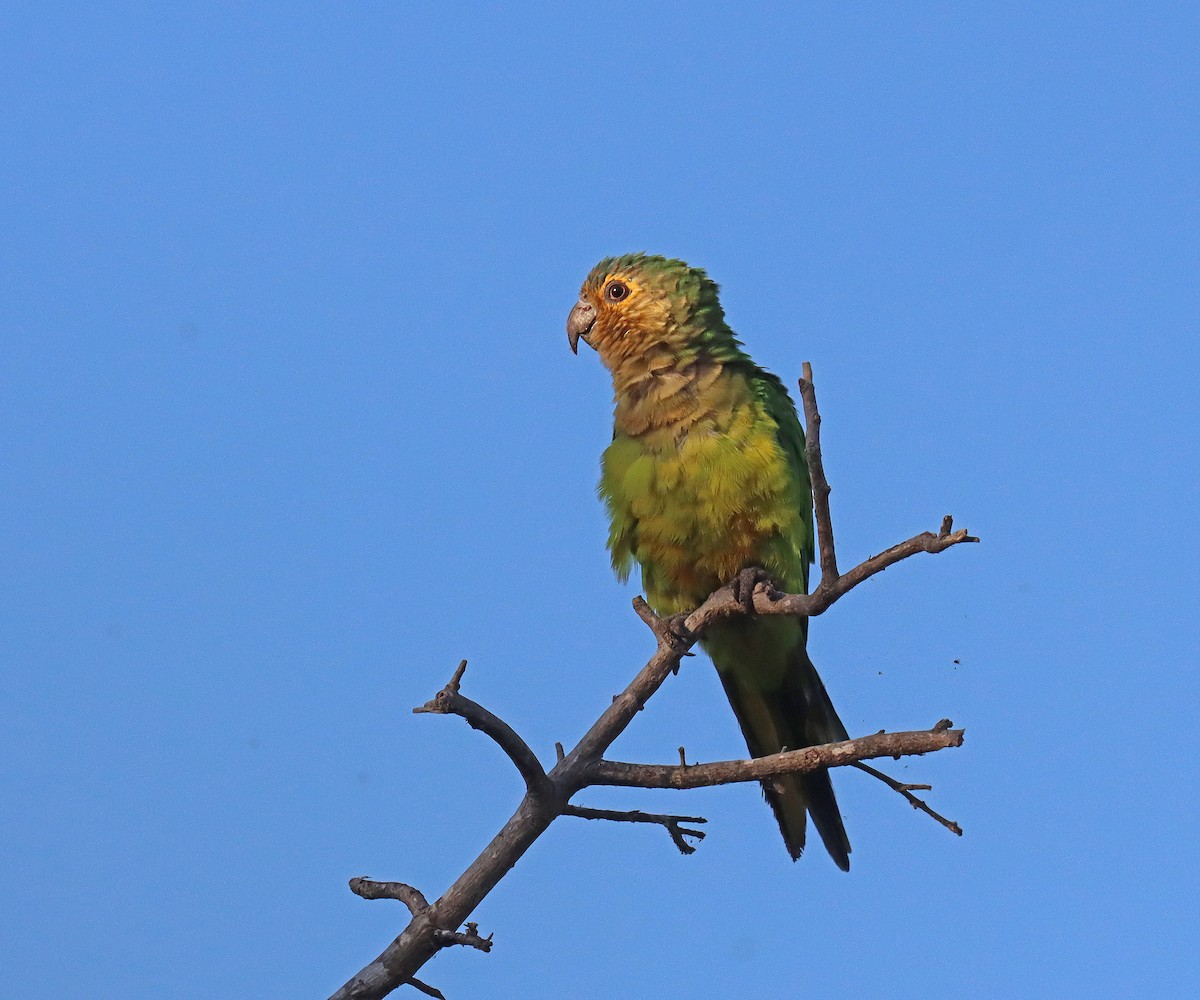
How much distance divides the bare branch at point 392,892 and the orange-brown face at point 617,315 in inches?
100

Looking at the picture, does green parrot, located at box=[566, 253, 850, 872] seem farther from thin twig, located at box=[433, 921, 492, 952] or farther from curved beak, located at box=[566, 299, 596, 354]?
thin twig, located at box=[433, 921, 492, 952]

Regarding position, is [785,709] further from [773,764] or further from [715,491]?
[773,764]

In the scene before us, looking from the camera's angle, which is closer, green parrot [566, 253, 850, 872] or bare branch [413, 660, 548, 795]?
bare branch [413, 660, 548, 795]

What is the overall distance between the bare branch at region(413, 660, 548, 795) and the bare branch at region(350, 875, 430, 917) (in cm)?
62

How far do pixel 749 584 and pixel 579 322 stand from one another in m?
1.79

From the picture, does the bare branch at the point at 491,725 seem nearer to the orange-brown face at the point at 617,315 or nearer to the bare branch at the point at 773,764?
the bare branch at the point at 773,764

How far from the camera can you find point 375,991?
426 centimetres

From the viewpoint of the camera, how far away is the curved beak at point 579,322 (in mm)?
5801

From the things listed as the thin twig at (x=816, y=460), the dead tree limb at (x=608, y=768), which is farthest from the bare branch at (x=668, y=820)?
the thin twig at (x=816, y=460)

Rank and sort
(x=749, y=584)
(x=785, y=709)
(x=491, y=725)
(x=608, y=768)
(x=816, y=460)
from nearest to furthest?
1. (x=816, y=460)
2. (x=491, y=725)
3. (x=608, y=768)
4. (x=749, y=584)
5. (x=785, y=709)

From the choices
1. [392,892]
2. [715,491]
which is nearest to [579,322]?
[715,491]

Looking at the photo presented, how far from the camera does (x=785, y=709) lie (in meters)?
5.45

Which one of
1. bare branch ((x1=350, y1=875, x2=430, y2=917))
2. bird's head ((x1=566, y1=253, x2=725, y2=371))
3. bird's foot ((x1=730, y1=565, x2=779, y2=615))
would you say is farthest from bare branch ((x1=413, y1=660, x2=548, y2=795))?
bird's head ((x1=566, y1=253, x2=725, y2=371))

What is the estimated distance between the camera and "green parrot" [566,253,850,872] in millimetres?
4863
